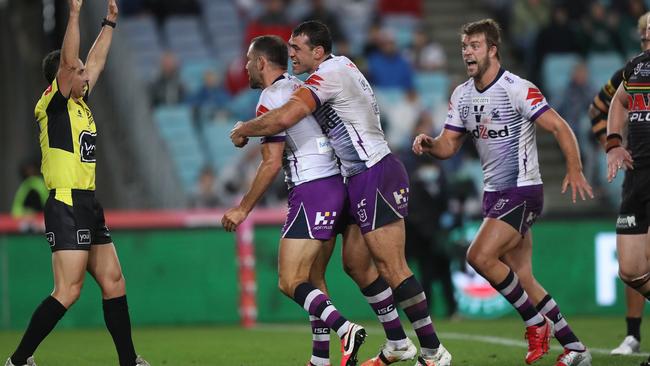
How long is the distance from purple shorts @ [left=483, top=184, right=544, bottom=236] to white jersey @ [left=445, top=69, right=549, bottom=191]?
5 cm

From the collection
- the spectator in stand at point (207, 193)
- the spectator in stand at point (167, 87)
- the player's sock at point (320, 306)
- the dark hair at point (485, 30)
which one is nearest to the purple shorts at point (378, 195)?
the player's sock at point (320, 306)

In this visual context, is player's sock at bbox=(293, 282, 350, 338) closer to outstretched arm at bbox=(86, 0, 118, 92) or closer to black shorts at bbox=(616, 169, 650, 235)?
outstretched arm at bbox=(86, 0, 118, 92)

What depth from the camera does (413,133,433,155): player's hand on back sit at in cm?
927

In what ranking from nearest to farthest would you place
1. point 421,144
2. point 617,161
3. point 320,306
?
point 320,306 → point 617,161 → point 421,144

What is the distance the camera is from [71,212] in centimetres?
852

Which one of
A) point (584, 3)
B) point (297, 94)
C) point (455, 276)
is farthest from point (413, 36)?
point (297, 94)

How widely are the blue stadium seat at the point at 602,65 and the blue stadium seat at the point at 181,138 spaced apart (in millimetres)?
6612

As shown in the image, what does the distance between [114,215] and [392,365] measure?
7.06 m

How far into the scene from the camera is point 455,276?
52.0 feet

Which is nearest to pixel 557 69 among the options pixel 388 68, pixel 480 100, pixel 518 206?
pixel 388 68

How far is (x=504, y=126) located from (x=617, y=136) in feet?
2.89

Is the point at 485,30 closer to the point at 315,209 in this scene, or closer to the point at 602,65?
the point at 315,209

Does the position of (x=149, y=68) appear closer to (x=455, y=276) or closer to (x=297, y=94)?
(x=455, y=276)

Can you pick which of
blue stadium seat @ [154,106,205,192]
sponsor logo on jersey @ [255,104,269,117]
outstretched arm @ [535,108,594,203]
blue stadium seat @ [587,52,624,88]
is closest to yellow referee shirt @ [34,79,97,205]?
sponsor logo on jersey @ [255,104,269,117]
